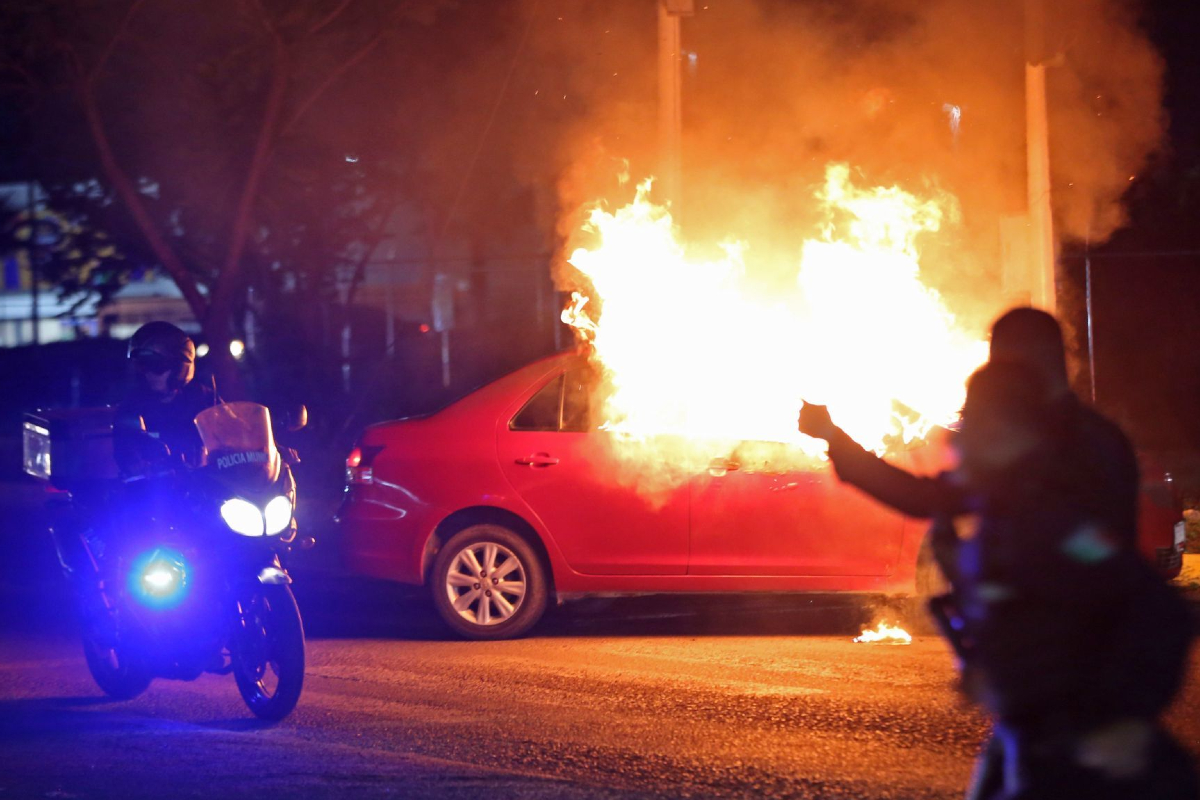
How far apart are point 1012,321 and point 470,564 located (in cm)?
538

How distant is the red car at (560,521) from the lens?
24.9ft

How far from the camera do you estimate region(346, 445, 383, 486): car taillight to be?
7.99m

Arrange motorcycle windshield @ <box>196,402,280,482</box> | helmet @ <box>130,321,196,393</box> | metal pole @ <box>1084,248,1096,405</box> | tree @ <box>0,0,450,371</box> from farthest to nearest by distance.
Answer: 1. metal pole @ <box>1084,248,1096,405</box>
2. tree @ <box>0,0,450,371</box>
3. helmet @ <box>130,321,196,393</box>
4. motorcycle windshield @ <box>196,402,280,482</box>

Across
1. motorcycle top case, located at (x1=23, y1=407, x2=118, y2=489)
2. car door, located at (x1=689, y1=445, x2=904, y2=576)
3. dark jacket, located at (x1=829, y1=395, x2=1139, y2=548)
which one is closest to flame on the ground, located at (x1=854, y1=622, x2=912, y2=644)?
car door, located at (x1=689, y1=445, x2=904, y2=576)

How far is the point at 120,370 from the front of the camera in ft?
75.5

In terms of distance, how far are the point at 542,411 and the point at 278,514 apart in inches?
90.0

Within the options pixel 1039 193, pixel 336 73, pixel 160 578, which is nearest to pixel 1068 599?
pixel 160 578

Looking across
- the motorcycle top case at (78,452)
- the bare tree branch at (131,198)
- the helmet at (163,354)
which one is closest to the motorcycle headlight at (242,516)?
the helmet at (163,354)

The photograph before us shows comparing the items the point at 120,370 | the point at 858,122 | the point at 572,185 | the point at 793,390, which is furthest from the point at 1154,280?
the point at 120,370

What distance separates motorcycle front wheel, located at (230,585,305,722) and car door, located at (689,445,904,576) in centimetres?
269

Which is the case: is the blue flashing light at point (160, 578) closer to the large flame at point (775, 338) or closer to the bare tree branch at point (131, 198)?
the large flame at point (775, 338)

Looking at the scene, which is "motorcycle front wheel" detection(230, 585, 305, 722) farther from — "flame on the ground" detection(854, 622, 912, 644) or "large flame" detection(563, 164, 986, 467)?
"flame on the ground" detection(854, 622, 912, 644)

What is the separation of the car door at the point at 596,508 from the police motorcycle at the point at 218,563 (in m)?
1.93

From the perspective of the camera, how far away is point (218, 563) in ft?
19.1
